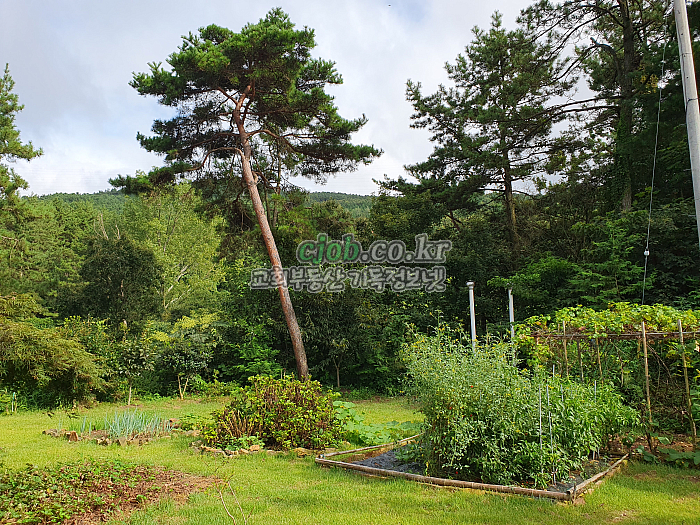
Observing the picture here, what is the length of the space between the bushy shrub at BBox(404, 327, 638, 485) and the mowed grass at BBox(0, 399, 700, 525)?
359 millimetres

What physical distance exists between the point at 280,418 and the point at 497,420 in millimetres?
3086

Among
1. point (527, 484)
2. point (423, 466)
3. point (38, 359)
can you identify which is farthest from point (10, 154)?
point (527, 484)

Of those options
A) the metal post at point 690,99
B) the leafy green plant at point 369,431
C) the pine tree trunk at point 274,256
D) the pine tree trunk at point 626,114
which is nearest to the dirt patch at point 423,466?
the leafy green plant at point 369,431

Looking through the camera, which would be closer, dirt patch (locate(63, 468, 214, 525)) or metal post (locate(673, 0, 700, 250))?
dirt patch (locate(63, 468, 214, 525))

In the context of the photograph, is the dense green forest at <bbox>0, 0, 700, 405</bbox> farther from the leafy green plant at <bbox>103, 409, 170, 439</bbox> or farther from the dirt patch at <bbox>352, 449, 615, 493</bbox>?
the dirt patch at <bbox>352, 449, 615, 493</bbox>

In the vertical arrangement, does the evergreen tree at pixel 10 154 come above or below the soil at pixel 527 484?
above

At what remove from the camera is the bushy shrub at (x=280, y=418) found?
243 inches

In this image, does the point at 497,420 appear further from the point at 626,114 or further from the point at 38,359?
the point at 626,114

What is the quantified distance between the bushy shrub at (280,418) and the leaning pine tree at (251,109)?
565 cm

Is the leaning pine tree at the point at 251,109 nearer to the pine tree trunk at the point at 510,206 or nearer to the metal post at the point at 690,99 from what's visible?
the pine tree trunk at the point at 510,206

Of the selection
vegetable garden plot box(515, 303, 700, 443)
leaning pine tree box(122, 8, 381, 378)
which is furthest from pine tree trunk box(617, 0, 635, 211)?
vegetable garden plot box(515, 303, 700, 443)

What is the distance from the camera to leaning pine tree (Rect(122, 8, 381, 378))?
10773 mm

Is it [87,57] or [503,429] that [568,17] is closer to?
[87,57]

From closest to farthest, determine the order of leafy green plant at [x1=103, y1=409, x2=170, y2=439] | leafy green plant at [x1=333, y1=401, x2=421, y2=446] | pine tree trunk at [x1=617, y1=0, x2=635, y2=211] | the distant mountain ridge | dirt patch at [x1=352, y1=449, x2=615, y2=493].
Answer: dirt patch at [x1=352, y1=449, x2=615, y2=493] < leafy green plant at [x1=333, y1=401, x2=421, y2=446] < leafy green plant at [x1=103, y1=409, x2=170, y2=439] < pine tree trunk at [x1=617, y1=0, x2=635, y2=211] < the distant mountain ridge
